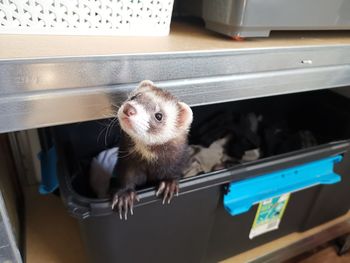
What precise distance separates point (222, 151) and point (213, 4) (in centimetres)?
50

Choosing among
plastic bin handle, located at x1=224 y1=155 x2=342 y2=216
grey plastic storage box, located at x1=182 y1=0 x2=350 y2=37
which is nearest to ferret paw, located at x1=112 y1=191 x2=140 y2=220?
plastic bin handle, located at x1=224 y1=155 x2=342 y2=216

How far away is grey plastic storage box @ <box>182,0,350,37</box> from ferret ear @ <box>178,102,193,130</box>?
166 millimetres

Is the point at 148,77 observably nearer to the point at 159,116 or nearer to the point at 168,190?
the point at 159,116

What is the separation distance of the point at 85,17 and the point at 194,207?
0.40 m

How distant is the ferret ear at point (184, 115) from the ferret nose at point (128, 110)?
9 cm

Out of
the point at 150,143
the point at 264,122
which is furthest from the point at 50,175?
the point at 264,122

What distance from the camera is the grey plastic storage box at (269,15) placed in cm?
51

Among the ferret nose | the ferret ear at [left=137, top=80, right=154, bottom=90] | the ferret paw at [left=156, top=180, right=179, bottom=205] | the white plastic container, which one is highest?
the white plastic container

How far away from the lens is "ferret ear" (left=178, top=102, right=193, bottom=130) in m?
0.50

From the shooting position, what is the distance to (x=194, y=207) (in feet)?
1.93

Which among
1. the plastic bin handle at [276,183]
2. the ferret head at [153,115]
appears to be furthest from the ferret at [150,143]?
the plastic bin handle at [276,183]

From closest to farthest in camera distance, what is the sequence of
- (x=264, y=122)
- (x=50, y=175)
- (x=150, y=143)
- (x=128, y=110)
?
(x=128, y=110), (x=150, y=143), (x=50, y=175), (x=264, y=122)

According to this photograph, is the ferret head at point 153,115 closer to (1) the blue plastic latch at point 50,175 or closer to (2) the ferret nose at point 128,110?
(2) the ferret nose at point 128,110

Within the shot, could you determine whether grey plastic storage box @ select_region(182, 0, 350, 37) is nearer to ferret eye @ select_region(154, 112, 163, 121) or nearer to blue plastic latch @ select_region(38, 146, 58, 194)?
ferret eye @ select_region(154, 112, 163, 121)
